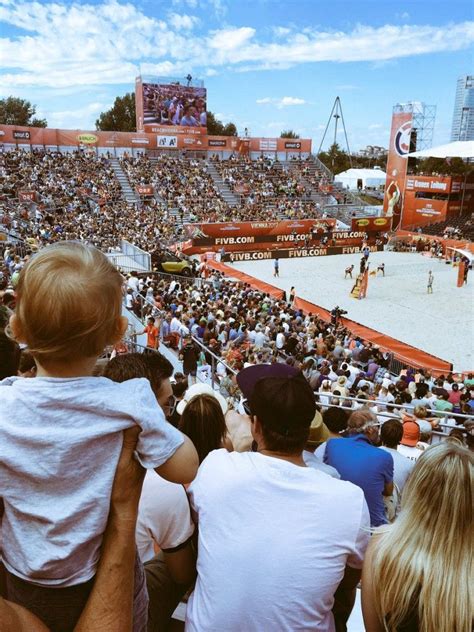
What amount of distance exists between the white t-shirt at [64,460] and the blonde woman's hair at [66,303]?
0.33ft

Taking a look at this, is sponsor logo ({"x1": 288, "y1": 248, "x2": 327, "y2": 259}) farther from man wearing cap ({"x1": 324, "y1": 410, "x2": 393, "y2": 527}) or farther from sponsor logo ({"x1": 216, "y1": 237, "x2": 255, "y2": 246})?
man wearing cap ({"x1": 324, "y1": 410, "x2": 393, "y2": 527})

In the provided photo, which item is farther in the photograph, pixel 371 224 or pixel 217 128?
pixel 217 128

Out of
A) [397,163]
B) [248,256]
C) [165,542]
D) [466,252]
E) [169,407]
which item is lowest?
[248,256]

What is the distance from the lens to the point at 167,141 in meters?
43.9

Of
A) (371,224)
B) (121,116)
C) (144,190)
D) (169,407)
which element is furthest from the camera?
(121,116)

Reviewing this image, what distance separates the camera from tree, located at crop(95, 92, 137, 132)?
6938 centimetres

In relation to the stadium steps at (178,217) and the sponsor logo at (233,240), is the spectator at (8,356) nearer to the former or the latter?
the sponsor logo at (233,240)

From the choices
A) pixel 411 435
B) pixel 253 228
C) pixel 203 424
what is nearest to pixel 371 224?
pixel 253 228

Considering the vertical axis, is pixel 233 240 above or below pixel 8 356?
below

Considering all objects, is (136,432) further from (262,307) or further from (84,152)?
(84,152)

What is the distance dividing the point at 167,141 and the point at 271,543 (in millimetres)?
45635

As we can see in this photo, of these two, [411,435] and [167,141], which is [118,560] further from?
[167,141]

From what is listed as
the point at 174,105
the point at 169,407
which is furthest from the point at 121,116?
the point at 169,407

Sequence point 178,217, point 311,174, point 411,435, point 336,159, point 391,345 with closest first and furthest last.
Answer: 1. point 411,435
2. point 391,345
3. point 178,217
4. point 311,174
5. point 336,159
